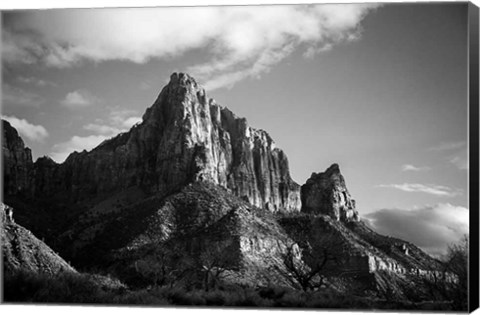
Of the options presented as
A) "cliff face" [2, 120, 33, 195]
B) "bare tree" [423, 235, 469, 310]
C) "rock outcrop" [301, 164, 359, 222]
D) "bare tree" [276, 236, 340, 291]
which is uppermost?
"rock outcrop" [301, 164, 359, 222]

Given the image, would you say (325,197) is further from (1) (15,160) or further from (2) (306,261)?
A: (1) (15,160)

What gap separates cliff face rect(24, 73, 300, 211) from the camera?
45750 mm

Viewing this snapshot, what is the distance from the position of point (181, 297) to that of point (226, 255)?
17084 millimetres

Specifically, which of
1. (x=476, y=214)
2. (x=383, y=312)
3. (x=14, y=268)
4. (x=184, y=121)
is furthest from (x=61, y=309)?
(x=184, y=121)

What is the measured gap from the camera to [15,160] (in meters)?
28.9

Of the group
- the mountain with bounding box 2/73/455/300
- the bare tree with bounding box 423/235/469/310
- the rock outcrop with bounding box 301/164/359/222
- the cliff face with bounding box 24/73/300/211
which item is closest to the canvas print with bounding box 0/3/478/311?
the bare tree with bounding box 423/235/469/310

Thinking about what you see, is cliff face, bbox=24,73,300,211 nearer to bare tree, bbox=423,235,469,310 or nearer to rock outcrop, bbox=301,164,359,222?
rock outcrop, bbox=301,164,359,222

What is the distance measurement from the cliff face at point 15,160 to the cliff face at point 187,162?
3.13 m

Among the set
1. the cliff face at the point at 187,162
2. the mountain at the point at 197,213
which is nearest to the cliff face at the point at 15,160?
Result: the mountain at the point at 197,213

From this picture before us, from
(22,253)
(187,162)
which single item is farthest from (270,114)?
(187,162)

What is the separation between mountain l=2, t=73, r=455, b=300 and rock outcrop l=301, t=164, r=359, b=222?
19 cm

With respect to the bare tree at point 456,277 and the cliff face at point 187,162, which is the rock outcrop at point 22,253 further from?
the cliff face at point 187,162

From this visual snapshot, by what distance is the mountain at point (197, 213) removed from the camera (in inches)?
1316

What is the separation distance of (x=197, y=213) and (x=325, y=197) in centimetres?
1937
